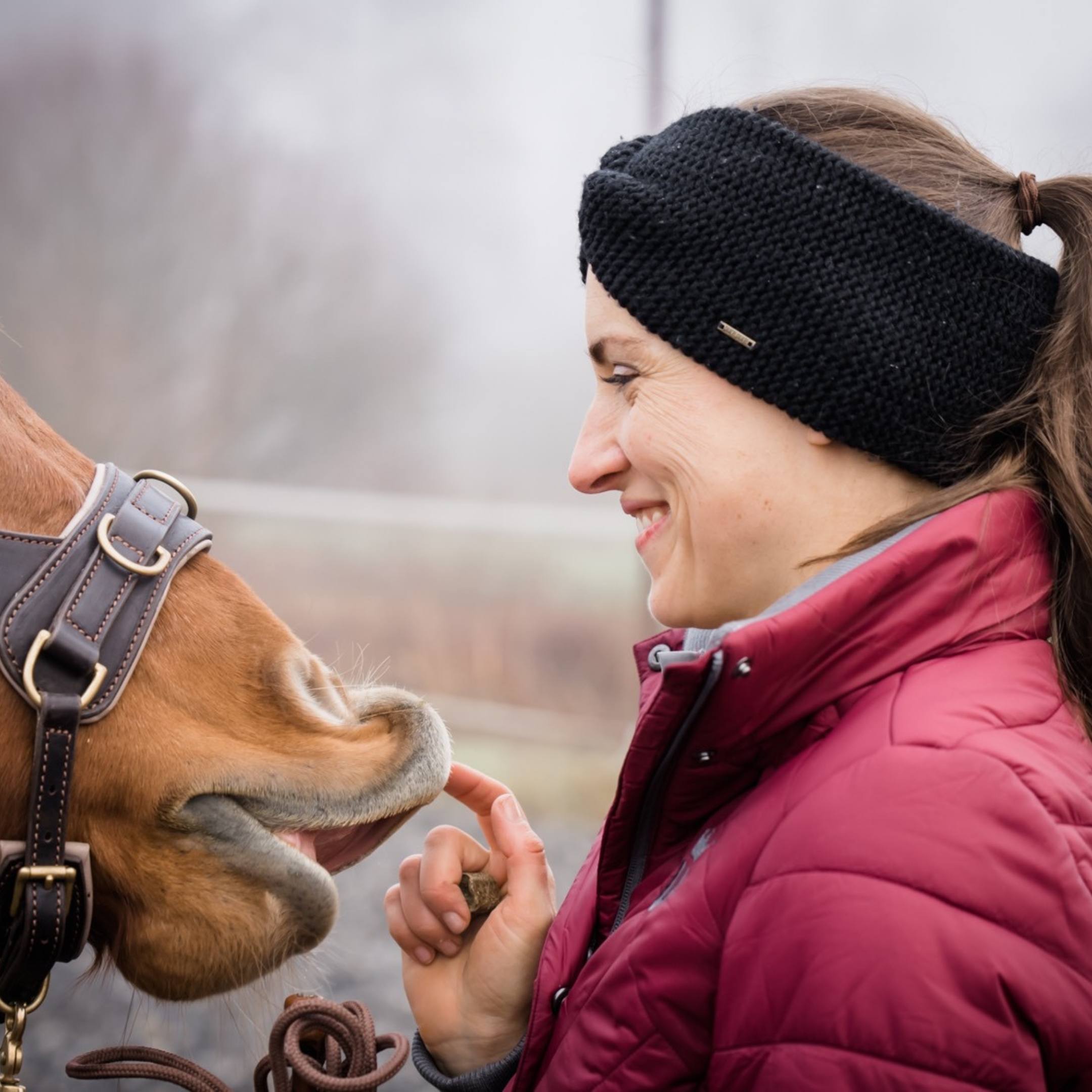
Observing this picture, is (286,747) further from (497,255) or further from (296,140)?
(296,140)

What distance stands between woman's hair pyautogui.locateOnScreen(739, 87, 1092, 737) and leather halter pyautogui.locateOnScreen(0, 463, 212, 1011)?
2.58 ft

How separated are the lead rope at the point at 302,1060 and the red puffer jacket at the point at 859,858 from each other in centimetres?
21

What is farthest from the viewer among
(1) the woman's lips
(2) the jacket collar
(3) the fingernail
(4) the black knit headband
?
(3) the fingernail

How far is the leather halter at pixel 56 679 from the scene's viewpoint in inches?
45.8

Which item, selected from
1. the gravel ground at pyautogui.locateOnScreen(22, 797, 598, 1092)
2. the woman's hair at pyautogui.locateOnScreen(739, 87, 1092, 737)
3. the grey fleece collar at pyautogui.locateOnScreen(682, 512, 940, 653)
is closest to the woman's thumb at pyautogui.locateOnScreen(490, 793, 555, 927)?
the grey fleece collar at pyautogui.locateOnScreen(682, 512, 940, 653)

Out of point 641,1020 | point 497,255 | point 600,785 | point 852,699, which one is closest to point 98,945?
point 641,1020

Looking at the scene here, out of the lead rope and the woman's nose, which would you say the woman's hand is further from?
the woman's nose

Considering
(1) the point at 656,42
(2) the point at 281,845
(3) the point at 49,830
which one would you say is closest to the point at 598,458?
(2) the point at 281,845

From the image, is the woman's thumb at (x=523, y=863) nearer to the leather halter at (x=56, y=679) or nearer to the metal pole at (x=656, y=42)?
the leather halter at (x=56, y=679)

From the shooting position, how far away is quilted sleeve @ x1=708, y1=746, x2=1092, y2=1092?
704mm

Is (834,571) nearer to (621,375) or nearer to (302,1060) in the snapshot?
(621,375)

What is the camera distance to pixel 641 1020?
88cm

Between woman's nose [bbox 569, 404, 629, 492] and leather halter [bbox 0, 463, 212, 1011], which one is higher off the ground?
woman's nose [bbox 569, 404, 629, 492]

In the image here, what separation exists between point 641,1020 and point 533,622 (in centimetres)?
345
